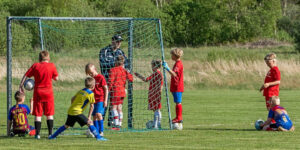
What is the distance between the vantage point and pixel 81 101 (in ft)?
40.5

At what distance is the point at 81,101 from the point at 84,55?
537 inches

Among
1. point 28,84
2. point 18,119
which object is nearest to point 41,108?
point 28,84

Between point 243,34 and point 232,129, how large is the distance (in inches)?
2887

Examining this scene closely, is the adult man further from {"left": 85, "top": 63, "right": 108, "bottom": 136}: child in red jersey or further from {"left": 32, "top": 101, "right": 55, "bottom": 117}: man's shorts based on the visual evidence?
{"left": 32, "top": 101, "right": 55, "bottom": 117}: man's shorts

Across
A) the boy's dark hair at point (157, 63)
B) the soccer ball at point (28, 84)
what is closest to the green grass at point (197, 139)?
the soccer ball at point (28, 84)

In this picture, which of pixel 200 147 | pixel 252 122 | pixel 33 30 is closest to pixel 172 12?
pixel 33 30

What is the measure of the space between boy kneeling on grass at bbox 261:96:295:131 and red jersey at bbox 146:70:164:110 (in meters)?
2.51

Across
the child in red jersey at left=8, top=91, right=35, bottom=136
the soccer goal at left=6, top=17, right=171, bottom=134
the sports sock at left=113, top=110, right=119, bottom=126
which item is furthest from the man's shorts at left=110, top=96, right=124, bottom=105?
the child in red jersey at left=8, top=91, right=35, bottom=136

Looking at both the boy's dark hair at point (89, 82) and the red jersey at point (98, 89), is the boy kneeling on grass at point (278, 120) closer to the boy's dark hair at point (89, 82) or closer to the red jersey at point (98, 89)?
the red jersey at point (98, 89)

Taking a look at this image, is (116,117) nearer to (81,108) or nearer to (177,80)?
(177,80)

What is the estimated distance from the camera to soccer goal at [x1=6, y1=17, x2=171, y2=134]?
14.9 meters

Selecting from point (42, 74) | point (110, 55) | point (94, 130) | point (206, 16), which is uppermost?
point (206, 16)

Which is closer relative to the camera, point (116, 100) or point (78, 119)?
point (78, 119)

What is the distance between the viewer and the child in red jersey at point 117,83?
14656 mm
